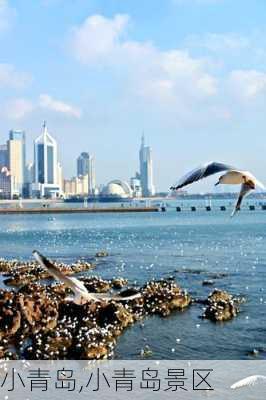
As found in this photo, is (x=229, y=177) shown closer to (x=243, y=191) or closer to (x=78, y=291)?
(x=243, y=191)

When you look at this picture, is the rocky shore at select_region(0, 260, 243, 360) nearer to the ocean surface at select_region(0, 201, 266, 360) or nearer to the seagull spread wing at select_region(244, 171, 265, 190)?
the ocean surface at select_region(0, 201, 266, 360)

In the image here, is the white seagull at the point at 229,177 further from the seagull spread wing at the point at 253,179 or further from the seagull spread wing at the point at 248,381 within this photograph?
the seagull spread wing at the point at 248,381

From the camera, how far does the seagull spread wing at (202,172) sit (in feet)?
24.1

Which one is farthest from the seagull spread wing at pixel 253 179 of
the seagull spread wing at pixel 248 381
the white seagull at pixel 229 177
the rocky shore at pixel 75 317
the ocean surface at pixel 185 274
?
the ocean surface at pixel 185 274

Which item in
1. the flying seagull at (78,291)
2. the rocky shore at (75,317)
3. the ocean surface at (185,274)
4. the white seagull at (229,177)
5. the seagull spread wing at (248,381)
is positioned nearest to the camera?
the flying seagull at (78,291)

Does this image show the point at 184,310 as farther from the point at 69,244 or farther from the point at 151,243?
the point at 69,244

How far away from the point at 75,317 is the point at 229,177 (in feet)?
42.2

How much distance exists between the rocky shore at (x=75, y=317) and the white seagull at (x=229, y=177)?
7.35 metres

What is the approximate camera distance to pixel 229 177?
7.48 meters

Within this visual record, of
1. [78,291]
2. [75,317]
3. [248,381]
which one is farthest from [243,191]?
[75,317]

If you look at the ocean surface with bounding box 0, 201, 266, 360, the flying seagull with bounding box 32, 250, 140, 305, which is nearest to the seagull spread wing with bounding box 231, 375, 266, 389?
the ocean surface with bounding box 0, 201, 266, 360

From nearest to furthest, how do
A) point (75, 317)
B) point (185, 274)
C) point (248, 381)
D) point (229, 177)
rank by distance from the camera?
point (229, 177)
point (248, 381)
point (75, 317)
point (185, 274)

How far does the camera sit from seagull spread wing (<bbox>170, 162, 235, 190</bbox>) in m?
7.35

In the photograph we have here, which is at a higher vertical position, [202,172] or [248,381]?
[202,172]
